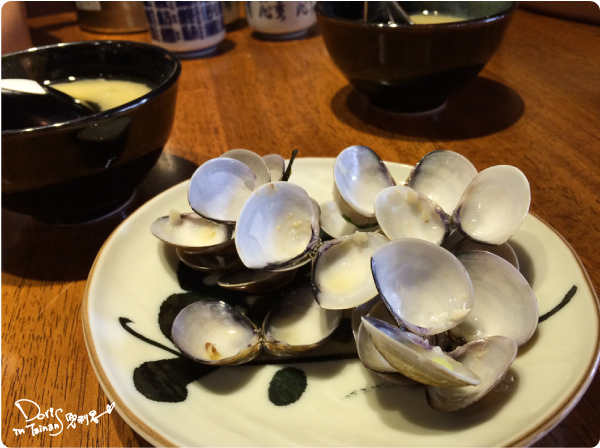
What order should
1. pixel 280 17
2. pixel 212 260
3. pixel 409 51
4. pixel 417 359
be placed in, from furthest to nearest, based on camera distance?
pixel 280 17 → pixel 409 51 → pixel 212 260 → pixel 417 359

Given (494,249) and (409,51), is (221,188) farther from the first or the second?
(409,51)

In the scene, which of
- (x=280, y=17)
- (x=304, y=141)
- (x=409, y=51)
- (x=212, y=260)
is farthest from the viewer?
(x=280, y=17)

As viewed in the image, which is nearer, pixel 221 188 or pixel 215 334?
pixel 215 334

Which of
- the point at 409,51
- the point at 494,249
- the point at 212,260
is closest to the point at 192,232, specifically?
the point at 212,260

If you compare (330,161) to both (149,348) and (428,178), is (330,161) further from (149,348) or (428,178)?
(149,348)

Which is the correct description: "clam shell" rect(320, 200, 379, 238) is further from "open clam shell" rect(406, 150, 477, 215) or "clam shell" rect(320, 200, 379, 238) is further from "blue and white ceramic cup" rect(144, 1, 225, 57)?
"blue and white ceramic cup" rect(144, 1, 225, 57)

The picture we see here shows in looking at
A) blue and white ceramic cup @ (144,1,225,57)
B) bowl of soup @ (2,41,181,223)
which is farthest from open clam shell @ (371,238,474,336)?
blue and white ceramic cup @ (144,1,225,57)
